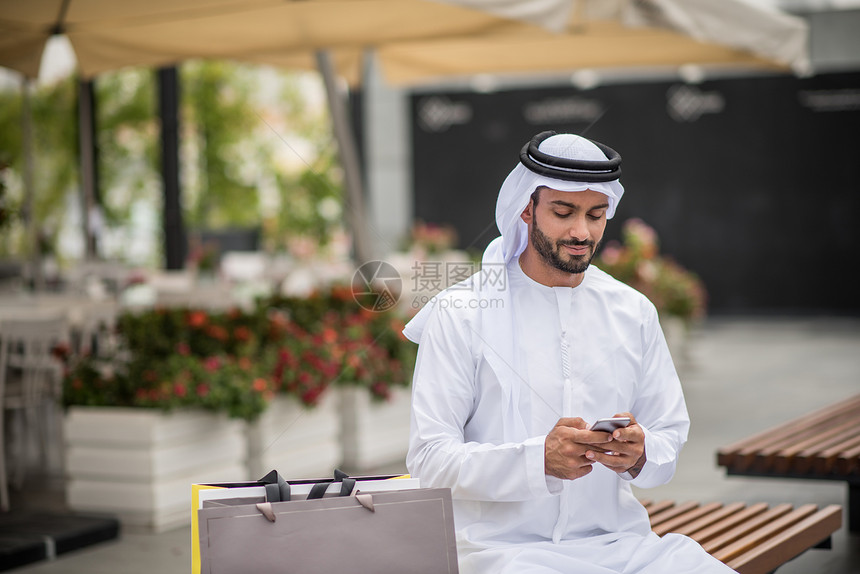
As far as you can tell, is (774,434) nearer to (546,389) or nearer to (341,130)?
(546,389)

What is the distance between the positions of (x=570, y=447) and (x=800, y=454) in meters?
2.07

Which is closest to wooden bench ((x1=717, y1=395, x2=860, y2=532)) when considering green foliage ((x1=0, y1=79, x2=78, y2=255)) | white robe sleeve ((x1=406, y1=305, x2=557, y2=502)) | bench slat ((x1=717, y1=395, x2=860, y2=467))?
bench slat ((x1=717, y1=395, x2=860, y2=467))

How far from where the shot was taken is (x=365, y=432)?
20.2 feet

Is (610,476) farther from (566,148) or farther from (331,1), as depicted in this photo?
(331,1)

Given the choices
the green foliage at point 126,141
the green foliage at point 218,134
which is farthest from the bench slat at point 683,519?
the green foliage at point 218,134

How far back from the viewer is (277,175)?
17.5 metres

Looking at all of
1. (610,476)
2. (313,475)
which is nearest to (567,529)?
(610,476)

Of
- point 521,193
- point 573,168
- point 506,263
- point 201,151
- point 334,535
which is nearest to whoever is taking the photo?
point 334,535

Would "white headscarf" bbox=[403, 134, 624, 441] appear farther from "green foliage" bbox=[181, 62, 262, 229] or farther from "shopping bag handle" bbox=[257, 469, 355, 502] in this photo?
"green foliage" bbox=[181, 62, 262, 229]

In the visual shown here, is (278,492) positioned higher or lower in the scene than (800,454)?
higher

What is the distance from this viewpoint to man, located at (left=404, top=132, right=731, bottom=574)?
2.28 m

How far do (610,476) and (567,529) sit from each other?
16 centimetres

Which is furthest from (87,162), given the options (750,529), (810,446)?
(750,529)

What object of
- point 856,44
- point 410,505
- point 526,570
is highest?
point 856,44
